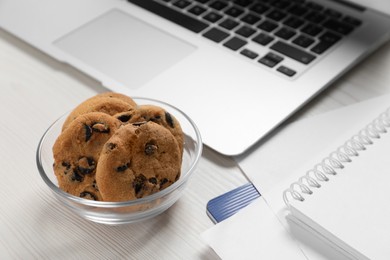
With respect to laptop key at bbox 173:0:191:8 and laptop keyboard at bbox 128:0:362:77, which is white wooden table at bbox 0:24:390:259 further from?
laptop key at bbox 173:0:191:8

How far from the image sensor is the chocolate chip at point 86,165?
18.1 inches

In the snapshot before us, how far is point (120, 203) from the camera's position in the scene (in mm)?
441

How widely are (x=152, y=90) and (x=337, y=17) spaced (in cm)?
29

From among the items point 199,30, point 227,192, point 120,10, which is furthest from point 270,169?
point 120,10

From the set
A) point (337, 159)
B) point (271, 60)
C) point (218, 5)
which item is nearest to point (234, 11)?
point (218, 5)

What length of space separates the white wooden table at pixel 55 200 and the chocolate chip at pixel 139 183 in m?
0.06

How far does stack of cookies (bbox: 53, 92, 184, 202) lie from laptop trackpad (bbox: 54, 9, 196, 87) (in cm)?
21

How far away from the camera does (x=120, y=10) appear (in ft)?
2.67

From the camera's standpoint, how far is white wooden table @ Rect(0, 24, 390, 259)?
0.48 m

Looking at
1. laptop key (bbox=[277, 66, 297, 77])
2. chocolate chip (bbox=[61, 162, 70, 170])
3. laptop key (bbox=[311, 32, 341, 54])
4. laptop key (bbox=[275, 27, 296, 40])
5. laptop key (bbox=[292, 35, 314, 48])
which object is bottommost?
laptop key (bbox=[277, 66, 297, 77])

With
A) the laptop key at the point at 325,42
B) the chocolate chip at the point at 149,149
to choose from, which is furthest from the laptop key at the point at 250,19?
the chocolate chip at the point at 149,149

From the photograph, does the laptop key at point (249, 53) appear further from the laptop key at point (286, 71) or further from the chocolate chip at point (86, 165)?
the chocolate chip at point (86, 165)

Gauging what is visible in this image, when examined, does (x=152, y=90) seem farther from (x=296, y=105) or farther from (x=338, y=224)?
(x=338, y=224)

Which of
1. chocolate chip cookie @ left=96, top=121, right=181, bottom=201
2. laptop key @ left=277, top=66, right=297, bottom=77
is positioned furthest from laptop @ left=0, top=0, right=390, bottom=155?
chocolate chip cookie @ left=96, top=121, right=181, bottom=201
